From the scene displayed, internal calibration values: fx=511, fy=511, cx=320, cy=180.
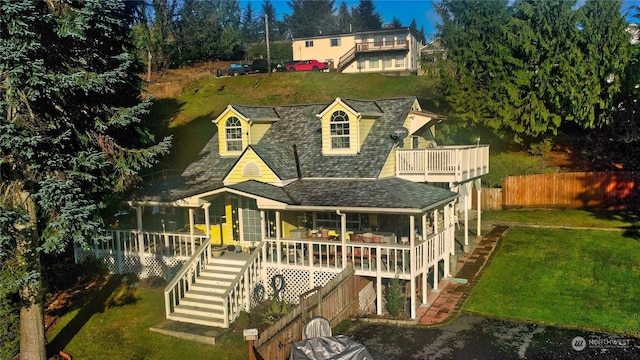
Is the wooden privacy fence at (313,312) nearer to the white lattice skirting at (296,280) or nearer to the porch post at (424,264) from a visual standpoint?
the white lattice skirting at (296,280)

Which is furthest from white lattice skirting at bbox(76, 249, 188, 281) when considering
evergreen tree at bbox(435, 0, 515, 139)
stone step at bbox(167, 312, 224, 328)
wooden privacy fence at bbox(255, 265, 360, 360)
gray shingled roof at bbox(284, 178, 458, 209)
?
evergreen tree at bbox(435, 0, 515, 139)

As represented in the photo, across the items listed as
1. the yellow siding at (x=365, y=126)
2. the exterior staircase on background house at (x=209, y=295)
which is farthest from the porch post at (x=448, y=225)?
the exterior staircase on background house at (x=209, y=295)

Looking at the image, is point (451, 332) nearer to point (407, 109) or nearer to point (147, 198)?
point (407, 109)

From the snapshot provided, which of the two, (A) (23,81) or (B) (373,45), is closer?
(A) (23,81)

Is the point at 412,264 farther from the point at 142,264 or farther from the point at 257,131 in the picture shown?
the point at 142,264

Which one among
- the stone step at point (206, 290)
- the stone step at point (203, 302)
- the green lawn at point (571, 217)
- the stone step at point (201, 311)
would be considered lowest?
the stone step at point (201, 311)

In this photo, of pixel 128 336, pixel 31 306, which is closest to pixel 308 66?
pixel 128 336

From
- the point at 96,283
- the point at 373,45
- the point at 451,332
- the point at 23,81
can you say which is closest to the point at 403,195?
the point at 451,332
